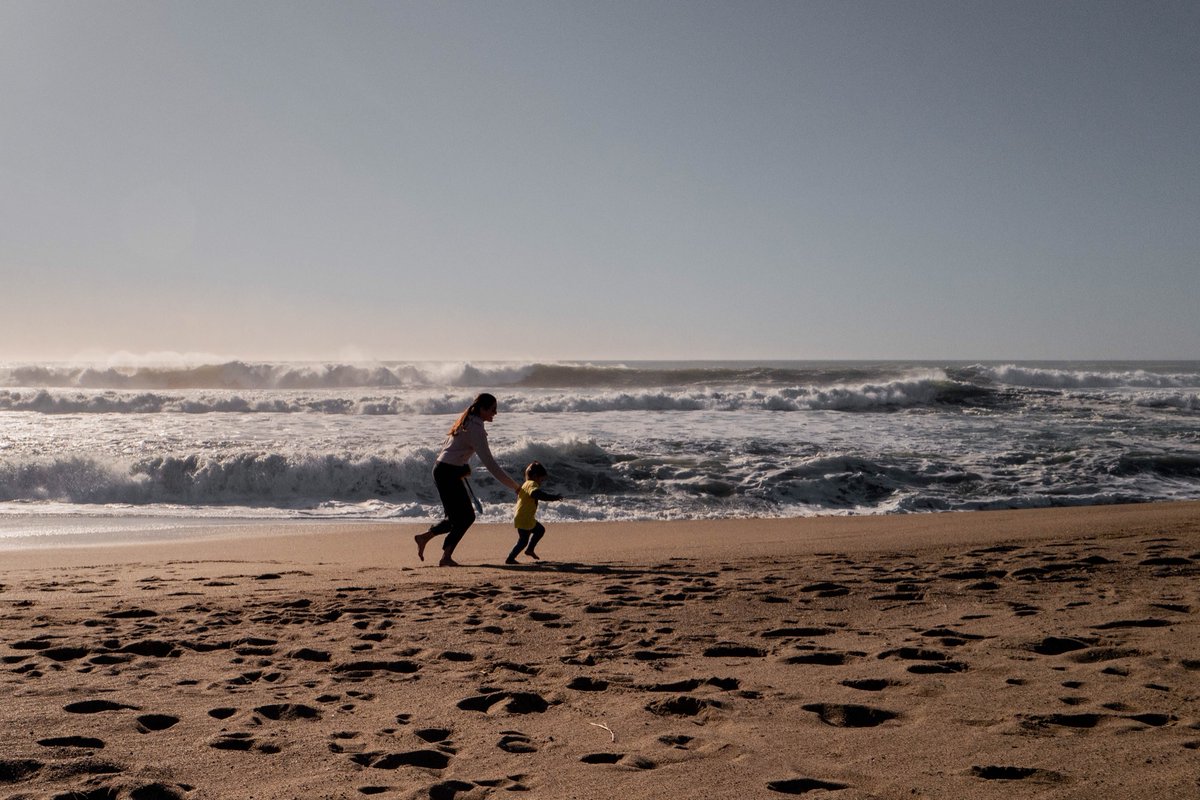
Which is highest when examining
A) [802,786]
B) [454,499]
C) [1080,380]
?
[1080,380]

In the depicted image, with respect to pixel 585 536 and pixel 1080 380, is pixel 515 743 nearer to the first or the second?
pixel 585 536

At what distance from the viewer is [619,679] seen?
3.64 m

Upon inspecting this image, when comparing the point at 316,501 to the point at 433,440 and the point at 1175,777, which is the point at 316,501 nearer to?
the point at 433,440

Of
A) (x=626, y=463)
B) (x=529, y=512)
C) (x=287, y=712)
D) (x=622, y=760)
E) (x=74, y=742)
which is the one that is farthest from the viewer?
(x=626, y=463)

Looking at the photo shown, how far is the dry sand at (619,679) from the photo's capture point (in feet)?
8.36

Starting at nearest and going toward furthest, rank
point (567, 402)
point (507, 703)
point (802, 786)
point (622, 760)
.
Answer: point (802, 786) < point (622, 760) < point (507, 703) < point (567, 402)

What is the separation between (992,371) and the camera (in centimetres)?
3894

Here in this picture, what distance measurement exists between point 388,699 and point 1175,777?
2541mm

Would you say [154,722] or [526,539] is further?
[526,539]

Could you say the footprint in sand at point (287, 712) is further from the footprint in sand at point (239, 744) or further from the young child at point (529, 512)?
the young child at point (529, 512)

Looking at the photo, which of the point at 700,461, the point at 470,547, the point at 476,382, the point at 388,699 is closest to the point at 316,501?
the point at 470,547

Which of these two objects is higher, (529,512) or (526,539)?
(529,512)

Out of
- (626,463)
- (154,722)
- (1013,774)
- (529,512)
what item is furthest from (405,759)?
(626,463)

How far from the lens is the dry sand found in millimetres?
2549
